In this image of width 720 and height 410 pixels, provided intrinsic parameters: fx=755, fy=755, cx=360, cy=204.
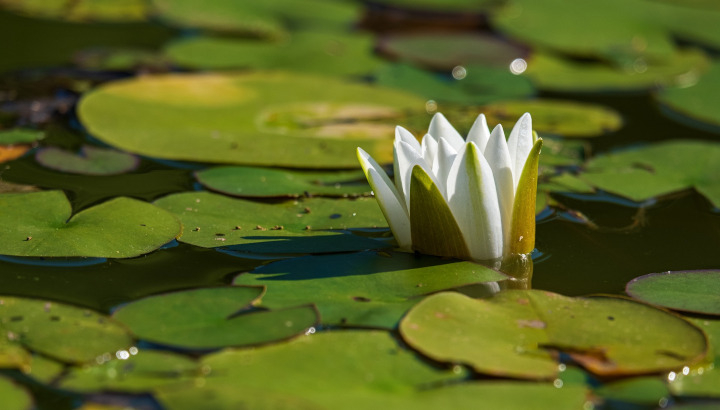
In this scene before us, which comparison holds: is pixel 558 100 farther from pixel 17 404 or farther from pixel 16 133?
pixel 17 404

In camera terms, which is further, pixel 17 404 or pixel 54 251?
pixel 54 251

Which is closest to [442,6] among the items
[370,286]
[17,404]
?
[370,286]

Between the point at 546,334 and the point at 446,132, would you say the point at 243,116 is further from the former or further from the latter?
the point at 546,334

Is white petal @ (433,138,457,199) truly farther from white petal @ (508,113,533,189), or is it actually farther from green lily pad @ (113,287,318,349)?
green lily pad @ (113,287,318,349)

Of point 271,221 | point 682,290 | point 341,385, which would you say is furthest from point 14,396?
point 682,290

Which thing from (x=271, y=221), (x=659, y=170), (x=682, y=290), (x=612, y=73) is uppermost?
(x=612, y=73)

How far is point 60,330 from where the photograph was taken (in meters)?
2.06

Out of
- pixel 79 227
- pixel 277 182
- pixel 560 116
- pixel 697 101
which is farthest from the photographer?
pixel 697 101

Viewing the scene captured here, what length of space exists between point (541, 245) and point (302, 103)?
6.21ft

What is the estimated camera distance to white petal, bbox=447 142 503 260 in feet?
7.84

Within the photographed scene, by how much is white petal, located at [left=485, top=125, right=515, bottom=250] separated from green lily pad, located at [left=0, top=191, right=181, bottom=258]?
3.71 ft

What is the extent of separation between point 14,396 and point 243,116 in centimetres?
240

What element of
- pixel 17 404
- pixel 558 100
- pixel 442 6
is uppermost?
pixel 442 6

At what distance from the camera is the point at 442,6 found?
6.01 m
